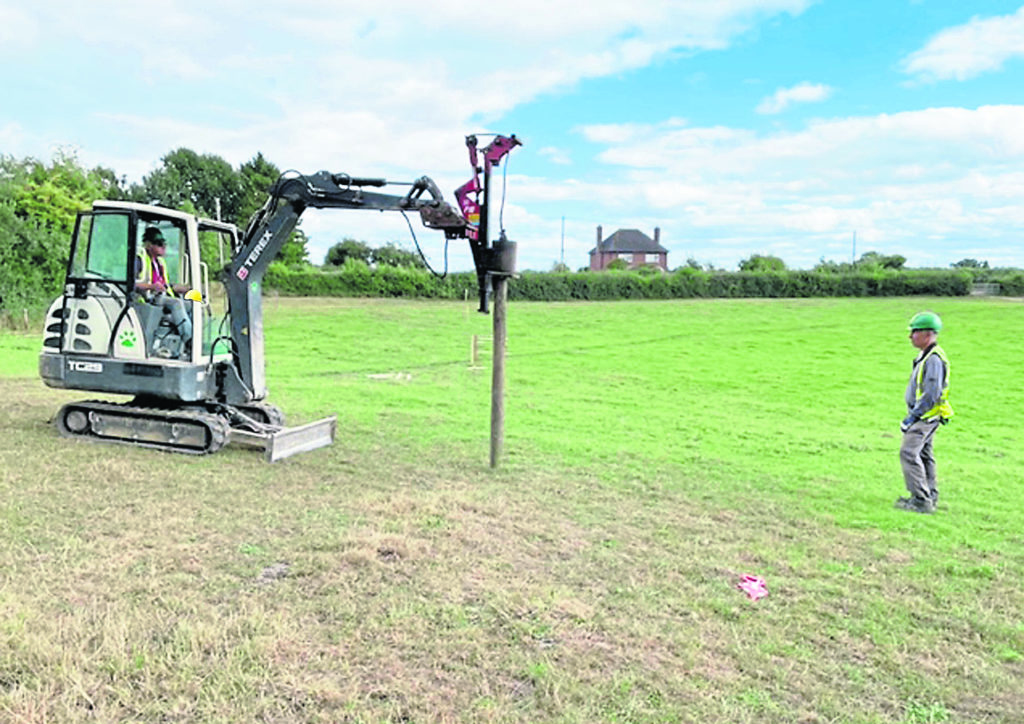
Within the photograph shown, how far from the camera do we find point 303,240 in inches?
2279

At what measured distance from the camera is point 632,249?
296ft

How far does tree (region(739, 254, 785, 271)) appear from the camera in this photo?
6075 centimetres

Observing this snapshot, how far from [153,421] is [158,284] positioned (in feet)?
5.33

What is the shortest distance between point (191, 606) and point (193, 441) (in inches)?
191

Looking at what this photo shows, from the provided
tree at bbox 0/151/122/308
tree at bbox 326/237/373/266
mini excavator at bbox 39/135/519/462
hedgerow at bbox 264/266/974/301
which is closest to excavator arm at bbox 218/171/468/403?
mini excavator at bbox 39/135/519/462

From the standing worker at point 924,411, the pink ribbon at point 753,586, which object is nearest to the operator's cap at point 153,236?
the pink ribbon at point 753,586

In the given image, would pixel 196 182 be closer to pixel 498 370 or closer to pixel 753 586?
pixel 498 370

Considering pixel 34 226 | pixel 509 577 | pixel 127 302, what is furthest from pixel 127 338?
pixel 34 226

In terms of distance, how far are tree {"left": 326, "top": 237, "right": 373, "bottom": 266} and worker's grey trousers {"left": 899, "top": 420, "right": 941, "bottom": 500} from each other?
51.1m

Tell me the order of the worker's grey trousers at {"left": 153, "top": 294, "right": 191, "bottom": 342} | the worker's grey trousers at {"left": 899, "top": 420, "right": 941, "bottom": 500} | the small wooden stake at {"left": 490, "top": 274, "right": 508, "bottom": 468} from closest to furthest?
the worker's grey trousers at {"left": 899, "top": 420, "right": 941, "bottom": 500} → the small wooden stake at {"left": 490, "top": 274, "right": 508, "bottom": 468} → the worker's grey trousers at {"left": 153, "top": 294, "right": 191, "bottom": 342}

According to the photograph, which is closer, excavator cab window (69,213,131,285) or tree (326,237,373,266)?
excavator cab window (69,213,131,285)

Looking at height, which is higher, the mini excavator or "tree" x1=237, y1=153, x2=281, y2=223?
"tree" x1=237, y1=153, x2=281, y2=223

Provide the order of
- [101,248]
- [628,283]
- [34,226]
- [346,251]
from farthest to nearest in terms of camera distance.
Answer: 1. [346,251]
2. [628,283]
3. [34,226]
4. [101,248]

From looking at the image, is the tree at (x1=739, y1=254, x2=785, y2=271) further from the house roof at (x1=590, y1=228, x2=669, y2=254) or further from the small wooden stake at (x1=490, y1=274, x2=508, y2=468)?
the small wooden stake at (x1=490, y1=274, x2=508, y2=468)
